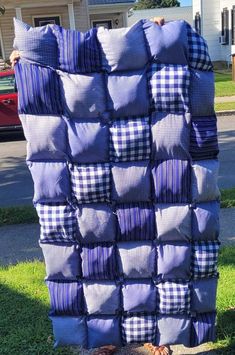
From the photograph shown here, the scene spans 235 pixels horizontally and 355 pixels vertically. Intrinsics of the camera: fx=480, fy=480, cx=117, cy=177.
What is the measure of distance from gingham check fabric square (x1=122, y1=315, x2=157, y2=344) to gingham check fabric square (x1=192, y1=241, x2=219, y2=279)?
379 mm

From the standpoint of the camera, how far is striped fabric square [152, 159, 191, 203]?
7.75 feet

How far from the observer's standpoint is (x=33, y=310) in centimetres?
357

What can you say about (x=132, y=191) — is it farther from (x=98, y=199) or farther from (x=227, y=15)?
(x=227, y=15)

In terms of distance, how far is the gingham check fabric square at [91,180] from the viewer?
2377 mm

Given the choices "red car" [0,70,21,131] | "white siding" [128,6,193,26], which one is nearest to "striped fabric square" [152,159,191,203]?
"red car" [0,70,21,131]

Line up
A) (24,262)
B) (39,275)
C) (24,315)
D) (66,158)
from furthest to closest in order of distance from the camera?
(24,262) → (39,275) → (24,315) → (66,158)

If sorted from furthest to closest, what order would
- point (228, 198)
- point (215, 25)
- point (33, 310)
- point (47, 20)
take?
point (215, 25)
point (47, 20)
point (228, 198)
point (33, 310)

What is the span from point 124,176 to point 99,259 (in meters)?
0.47

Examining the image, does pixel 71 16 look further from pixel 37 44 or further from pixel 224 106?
pixel 37 44

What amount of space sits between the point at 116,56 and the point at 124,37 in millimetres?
93

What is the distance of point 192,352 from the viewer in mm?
2986

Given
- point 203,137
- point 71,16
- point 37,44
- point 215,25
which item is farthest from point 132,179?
point 215,25

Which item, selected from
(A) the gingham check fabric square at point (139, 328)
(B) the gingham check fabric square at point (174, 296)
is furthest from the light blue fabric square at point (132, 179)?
(A) the gingham check fabric square at point (139, 328)

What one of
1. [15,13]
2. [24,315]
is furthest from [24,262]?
[15,13]
